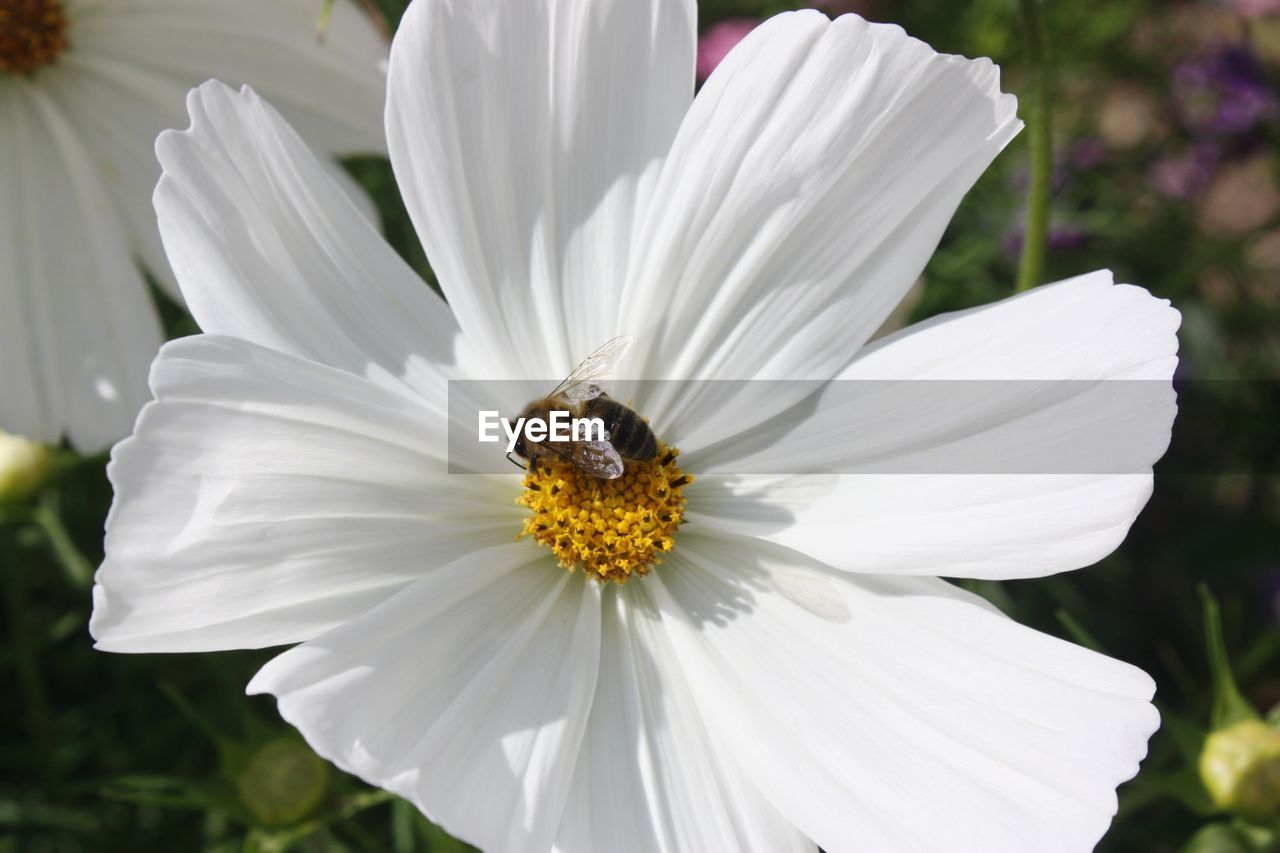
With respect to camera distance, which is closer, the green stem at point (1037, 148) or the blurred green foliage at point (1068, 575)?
the green stem at point (1037, 148)

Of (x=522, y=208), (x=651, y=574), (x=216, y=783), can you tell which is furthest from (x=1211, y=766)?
(x=216, y=783)

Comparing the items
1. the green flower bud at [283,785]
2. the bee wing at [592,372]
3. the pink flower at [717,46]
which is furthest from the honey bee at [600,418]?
the pink flower at [717,46]

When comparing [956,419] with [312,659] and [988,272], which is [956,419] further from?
[988,272]

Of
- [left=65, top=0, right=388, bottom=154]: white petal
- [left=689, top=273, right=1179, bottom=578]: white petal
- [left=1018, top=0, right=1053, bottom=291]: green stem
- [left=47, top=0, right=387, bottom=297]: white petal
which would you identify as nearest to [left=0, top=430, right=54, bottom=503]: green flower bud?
[left=47, top=0, right=387, bottom=297]: white petal

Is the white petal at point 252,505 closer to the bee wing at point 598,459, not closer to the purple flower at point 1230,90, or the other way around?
the bee wing at point 598,459

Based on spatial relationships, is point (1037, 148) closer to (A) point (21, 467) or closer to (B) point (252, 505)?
(B) point (252, 505)

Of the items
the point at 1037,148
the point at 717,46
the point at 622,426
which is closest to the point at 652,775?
the point at 622,426
